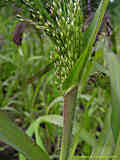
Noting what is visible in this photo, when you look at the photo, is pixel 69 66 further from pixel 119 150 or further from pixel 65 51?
pixel 119 150

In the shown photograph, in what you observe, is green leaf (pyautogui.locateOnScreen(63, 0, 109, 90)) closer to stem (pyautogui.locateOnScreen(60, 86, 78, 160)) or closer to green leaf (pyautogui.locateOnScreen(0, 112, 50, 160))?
stem (pyautogui.locateOnScreen(60, 86, 78, 160))

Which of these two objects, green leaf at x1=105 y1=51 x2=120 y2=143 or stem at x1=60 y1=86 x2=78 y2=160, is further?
stem at x1=60 y1=86 x2=78 y2=160

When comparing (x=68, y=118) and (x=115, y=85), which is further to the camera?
(x=68, y=118)

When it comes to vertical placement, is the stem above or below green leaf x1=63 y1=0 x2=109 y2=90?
below

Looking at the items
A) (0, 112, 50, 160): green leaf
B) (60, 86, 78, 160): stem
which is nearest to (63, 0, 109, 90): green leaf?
(60, 86, 78, 160): stem

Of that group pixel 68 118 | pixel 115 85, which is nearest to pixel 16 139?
pixel 68 118

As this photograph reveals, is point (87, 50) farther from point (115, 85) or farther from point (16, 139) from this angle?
point (16, 139)
